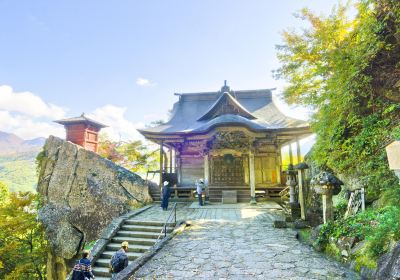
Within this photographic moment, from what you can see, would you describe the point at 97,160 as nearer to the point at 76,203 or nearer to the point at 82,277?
the point at 76,203

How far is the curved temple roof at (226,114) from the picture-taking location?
46.8ft

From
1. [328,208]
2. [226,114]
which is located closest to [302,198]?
[328,208]

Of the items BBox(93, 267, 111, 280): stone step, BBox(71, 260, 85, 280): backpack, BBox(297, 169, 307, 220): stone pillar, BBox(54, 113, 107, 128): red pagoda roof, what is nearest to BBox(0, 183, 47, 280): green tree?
BBox(54, 113, 107, 128): red pagoda roof

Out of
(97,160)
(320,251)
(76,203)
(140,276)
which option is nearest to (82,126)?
(97,160)

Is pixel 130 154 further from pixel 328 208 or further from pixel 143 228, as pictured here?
pixel 328 208

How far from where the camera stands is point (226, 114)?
15781 millimetres

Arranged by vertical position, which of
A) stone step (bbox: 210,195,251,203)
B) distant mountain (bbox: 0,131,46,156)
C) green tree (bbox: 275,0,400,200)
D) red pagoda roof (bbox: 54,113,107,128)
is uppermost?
distant mountain (bbox: 0,131,46,156)

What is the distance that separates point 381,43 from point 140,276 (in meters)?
8.31

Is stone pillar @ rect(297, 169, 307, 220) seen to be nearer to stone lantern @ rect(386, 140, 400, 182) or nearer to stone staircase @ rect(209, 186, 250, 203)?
stone lantern @ rect(386, 140, 400, 182)

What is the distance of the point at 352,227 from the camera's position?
5.51 m

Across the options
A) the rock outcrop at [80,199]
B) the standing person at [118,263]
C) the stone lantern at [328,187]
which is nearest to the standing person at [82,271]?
the standing person at [118,263]

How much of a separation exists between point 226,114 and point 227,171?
4.60m

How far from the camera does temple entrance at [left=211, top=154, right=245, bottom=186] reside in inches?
669

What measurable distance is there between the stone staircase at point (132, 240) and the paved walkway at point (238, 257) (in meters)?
1.64
